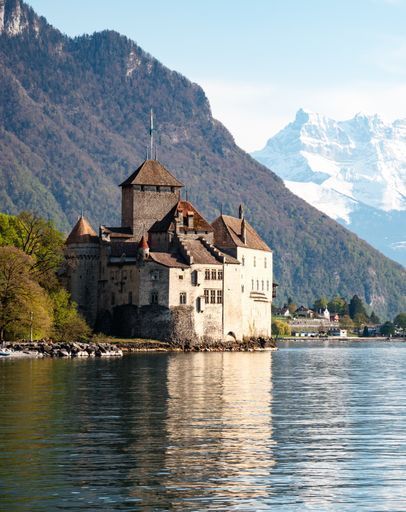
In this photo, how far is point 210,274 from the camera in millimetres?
156125

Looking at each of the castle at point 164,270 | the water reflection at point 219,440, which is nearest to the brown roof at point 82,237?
the castle at point 164,270

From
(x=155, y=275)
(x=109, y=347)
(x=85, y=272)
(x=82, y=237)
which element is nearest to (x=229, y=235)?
(x=155, y=275)

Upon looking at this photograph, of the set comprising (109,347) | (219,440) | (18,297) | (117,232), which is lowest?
(219,440)

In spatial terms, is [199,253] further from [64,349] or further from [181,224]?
[64,349]

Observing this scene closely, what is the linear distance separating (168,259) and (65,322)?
16.3 meters

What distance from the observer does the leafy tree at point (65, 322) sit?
467 ft

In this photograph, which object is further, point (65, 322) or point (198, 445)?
point (65, 322)

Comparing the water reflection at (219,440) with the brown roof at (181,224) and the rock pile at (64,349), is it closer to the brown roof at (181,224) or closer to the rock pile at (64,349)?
the rock pile at (64,349)

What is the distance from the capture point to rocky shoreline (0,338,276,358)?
125m

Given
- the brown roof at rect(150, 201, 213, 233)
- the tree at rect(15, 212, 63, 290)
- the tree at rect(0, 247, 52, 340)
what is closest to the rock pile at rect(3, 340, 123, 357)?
the tree at rect(0, 247, 52, 340)

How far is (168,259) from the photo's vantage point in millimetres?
153750

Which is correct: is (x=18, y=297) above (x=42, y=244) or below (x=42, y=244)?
below

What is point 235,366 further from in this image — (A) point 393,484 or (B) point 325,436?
(A) point 393,484

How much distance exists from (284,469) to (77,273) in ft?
380
